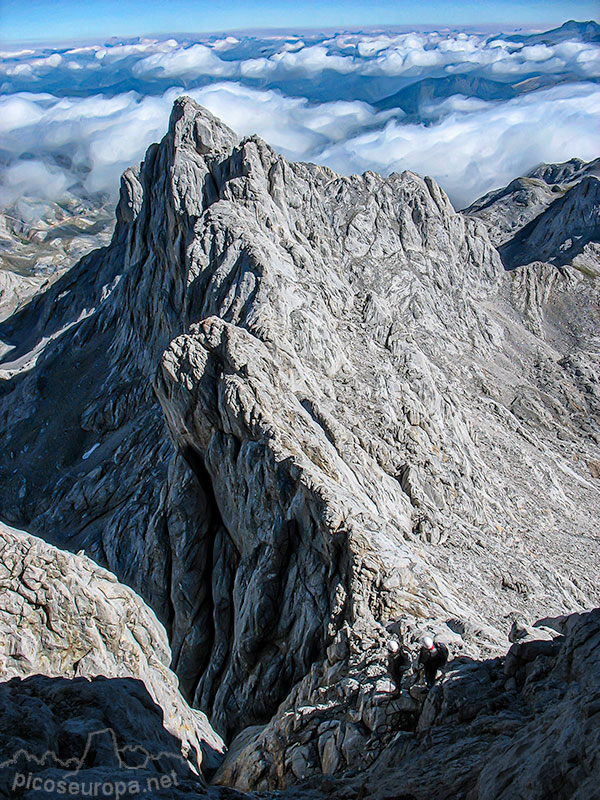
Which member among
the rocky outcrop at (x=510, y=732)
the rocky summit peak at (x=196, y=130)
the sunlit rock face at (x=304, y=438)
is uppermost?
the rocky summit peak at (x=196, y=130)

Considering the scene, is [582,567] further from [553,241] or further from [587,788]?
[553,241]

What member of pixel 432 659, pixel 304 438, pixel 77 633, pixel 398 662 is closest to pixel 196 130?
pixel 304 438

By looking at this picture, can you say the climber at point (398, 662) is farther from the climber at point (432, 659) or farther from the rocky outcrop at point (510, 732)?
the rocky outcrop at point (510, 732)

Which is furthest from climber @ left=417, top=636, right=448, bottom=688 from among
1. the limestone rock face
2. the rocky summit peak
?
the rocky summit peak

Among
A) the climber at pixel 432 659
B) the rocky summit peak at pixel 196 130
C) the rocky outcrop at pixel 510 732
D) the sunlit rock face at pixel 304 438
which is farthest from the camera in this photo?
the rocky summit peak at pixel 196 130

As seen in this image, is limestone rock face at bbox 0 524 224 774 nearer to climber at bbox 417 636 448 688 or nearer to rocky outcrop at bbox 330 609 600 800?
rocky outcrop at bbox 330 609 600 800

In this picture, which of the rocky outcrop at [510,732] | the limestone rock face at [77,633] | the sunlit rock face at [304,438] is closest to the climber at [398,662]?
the sunlit rock face at [304,438]
